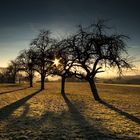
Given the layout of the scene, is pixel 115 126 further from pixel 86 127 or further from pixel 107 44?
pixel 107 44

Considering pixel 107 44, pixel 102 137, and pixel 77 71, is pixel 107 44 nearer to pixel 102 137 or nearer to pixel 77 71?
pixel 77 71

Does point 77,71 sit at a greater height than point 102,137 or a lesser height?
greater

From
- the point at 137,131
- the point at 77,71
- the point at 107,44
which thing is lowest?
the point at 137,131

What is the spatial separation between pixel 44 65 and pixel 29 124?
1441 inches

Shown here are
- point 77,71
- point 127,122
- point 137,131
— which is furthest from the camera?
point 77,71

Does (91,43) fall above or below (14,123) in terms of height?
above

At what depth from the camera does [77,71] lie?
31641 millimetres

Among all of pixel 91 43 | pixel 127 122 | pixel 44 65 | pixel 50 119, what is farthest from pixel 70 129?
pixel 44 65

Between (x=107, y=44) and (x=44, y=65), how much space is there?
23051 millimetres

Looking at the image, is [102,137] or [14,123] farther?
[14,123]

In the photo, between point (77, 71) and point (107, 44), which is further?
point (77, 71)

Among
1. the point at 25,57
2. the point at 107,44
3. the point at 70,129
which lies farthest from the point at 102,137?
the point at 25,57

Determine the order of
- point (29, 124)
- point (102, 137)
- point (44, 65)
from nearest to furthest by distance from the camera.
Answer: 1. point (102, 137)
2. point (29, 124)
3. point (44, 65)

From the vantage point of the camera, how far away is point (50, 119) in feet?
52.1
